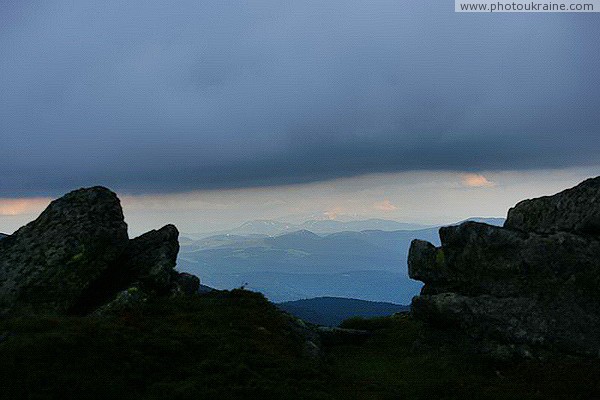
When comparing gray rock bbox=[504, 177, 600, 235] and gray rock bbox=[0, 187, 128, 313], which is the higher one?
gray rock bbox=[504, 177, 600, 235]

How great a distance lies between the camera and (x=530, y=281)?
1139 inches

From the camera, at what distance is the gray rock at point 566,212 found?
2959cm

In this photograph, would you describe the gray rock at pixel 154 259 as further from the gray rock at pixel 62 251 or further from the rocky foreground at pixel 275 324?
the gray rock at pixel 62 251

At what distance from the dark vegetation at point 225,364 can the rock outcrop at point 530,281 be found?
1582 mm

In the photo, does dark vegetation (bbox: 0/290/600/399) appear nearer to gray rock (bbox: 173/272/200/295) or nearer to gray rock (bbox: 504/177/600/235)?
gray rock (bbox: 173/272/200/295)

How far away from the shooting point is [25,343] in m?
18.9

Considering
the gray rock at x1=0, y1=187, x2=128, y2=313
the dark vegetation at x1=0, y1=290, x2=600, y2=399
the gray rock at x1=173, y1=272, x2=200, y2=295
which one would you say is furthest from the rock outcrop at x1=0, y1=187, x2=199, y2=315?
the dark vegetation at x1=0, y1=290, x2=600, y2=399

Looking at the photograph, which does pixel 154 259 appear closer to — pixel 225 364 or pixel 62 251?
pixel 62 251

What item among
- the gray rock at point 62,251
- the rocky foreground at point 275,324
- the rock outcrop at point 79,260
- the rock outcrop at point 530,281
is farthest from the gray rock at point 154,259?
the rock outcrop at point 530,281

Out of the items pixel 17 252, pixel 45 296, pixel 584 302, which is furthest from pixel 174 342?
pixel 584 302

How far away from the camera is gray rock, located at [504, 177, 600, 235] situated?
29.6 m

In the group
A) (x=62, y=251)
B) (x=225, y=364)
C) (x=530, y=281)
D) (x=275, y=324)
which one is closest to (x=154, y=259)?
(x=62, y=251)

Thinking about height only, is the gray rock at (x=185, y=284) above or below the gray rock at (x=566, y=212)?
below

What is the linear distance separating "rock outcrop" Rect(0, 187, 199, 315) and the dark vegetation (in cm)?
367
